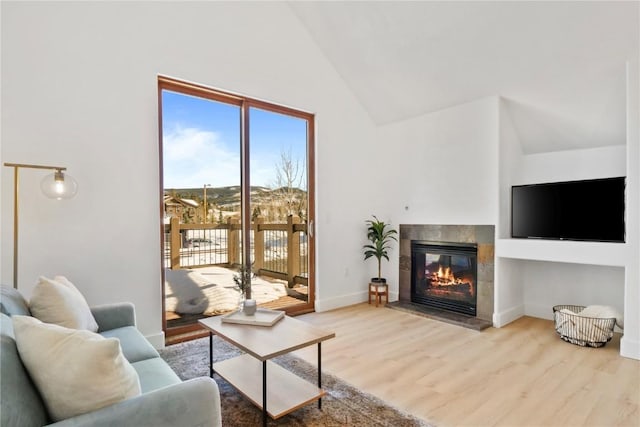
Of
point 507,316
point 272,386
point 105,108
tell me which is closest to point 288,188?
point 105,108

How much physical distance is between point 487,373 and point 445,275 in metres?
1.75

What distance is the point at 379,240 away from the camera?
475 cm

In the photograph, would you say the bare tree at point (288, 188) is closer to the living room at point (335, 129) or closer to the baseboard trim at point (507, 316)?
the living room at point (335, 129)

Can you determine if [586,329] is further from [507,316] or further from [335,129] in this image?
[335,129]

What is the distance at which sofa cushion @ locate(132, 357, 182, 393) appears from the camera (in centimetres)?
160

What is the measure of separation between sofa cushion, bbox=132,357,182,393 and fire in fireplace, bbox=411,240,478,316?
3406 mm

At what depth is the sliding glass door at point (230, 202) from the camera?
344cm

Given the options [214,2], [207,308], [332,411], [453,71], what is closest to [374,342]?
[332,411]

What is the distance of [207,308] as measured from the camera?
3689 millimetres

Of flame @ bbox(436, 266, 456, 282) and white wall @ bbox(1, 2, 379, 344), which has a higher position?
white wall @ bbox(1, 2, 379, 344)

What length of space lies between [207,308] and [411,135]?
3359 mm

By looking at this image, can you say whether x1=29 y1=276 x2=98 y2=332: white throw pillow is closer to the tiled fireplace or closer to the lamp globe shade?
the lamp globe shade

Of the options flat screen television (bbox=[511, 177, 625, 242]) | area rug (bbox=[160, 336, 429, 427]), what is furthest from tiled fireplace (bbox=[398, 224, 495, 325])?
area rug (bbox=[160, 336, 429, 427])

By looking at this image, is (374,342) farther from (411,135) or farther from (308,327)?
(411,135)
